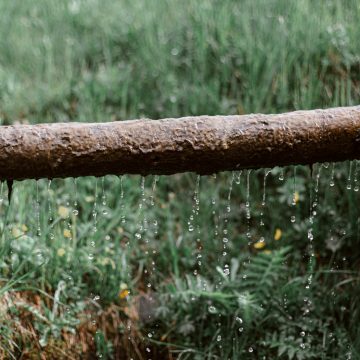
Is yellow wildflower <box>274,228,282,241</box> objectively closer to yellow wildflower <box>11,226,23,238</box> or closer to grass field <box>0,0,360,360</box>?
grass field <box>0,0,360,360</box>

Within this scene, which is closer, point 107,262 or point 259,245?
point 107,262

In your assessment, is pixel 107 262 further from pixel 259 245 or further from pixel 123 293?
pixel 259 245

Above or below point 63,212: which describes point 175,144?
above

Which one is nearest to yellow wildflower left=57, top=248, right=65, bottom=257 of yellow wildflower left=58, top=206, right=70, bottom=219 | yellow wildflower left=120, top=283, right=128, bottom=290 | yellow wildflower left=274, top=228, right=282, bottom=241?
yellow wildflower left=58, top=206, right=70, bottom=219

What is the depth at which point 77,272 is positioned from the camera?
3.01 m

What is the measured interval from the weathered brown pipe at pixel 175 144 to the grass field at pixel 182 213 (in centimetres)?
44

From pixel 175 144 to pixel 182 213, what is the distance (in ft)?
4.76

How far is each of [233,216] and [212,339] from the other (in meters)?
0.80

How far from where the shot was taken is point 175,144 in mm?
2068

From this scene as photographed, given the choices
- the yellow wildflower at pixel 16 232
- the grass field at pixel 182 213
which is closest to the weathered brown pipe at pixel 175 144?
the grass field at pixel 182 213

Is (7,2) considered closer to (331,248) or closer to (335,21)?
(335,21)

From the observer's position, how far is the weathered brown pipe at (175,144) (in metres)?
2.02

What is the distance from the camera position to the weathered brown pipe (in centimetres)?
202

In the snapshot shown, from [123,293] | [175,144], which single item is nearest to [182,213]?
[123,293]
